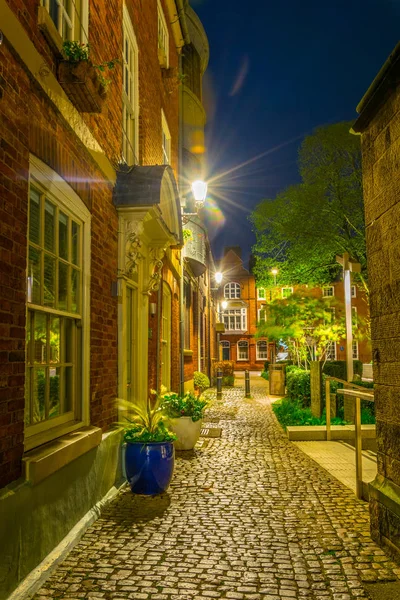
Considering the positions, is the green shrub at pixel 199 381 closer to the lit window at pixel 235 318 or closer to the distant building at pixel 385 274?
the distant building at pixel 385 274

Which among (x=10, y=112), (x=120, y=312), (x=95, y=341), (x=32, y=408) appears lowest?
(x=32, y=408)

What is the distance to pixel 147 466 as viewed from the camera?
5027mm

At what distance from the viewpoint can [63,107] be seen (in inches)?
164

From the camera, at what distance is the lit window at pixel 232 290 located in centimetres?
4553

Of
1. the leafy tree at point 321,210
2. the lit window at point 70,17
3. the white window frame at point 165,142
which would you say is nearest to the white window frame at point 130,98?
the lit window at point 70,17

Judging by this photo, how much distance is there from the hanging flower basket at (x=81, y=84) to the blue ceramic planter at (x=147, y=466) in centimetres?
343

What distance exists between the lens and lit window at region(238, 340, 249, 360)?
1696 inches

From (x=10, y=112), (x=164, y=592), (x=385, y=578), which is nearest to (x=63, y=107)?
(x=10, y=112)

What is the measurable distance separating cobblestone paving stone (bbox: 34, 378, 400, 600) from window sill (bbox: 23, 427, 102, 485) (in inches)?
26.7

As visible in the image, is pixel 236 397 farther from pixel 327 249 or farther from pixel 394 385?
pixel 394 385

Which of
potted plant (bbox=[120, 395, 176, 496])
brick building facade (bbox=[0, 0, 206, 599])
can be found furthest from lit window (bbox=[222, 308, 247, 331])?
potted plant (bbox=[120, 395, 176, 496])

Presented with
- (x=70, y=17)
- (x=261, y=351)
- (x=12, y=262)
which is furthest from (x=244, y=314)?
(x=12, y=262)

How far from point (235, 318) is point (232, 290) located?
2.84m

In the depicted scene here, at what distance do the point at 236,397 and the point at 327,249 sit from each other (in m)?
7.28
